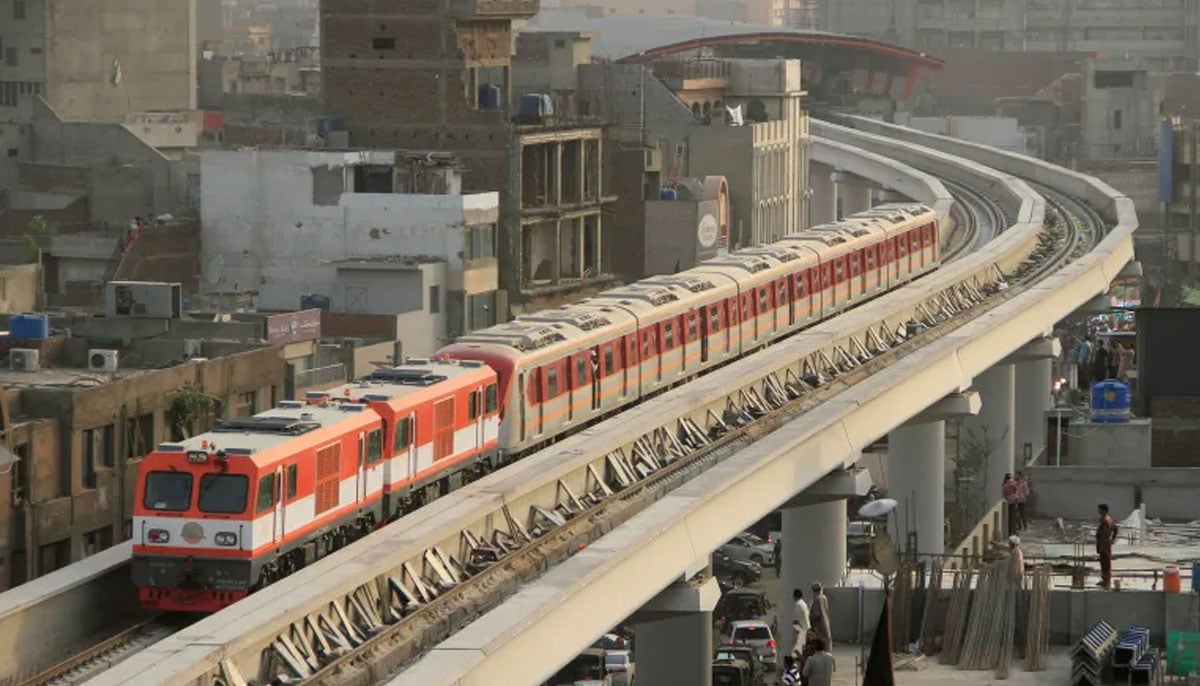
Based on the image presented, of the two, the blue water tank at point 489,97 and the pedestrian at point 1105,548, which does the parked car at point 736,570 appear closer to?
the blue water tank at point 489,97

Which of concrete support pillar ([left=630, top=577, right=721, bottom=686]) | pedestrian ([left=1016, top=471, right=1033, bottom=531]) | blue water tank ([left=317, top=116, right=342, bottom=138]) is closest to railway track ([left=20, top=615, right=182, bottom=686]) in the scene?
concrete support pillar ([left=630, top=577, right=721, bottom=686])

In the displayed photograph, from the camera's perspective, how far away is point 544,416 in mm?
47875

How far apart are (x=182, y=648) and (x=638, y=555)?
9031 mm

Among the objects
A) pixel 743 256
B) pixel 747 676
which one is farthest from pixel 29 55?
pixel 747 676

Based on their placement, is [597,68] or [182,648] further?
[597,68]

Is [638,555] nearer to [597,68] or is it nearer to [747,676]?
[747,676]

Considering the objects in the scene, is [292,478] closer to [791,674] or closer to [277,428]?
[277,428]

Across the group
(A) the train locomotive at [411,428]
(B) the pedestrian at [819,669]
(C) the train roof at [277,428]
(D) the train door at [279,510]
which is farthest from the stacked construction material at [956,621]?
(D) the train door at [279,510]

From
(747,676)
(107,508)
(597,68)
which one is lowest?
(747,676)

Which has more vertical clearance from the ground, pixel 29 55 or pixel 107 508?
pixel 29 55

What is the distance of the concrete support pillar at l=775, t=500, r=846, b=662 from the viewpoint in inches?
2283

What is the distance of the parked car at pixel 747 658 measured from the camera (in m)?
57.2

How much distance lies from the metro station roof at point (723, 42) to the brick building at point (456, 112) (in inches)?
2420

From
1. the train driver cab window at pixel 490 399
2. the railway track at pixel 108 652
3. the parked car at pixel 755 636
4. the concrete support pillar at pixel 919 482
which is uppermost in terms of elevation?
the train driver cab window at pixel 490 399
